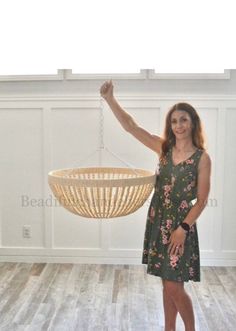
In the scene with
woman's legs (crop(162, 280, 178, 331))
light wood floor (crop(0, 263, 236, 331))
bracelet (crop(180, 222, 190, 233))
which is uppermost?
bracelet (crop(180, 222, 190, 233))

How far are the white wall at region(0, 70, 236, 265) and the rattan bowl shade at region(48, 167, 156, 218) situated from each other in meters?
1.28

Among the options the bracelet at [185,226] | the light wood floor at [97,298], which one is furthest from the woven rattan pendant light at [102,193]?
the light wood floor at [97,298]

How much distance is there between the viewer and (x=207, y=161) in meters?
1.64

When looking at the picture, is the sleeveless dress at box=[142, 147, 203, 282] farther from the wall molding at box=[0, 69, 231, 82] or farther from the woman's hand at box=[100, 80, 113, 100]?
the wall molding at box=[0, 69, 231, 82]

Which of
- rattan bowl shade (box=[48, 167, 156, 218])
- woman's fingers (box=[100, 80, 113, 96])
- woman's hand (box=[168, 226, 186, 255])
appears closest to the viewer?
rattan bowl shade (box=[48, 167, 156, 218])

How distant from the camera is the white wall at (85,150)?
2.81 m

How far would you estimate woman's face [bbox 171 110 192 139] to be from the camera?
66.5 inches

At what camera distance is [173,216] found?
5.57 ft

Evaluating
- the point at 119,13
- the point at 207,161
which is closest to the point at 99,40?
the point at 119,13

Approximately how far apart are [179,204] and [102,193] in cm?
39

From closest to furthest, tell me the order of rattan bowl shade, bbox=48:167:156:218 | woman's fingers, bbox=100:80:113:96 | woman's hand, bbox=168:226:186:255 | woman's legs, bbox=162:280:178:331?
rattan bowl shade, bbox=48:167:156:218 < woman's hand, bbox=168:226:186:255 < woman's fingers, bbox=100:80:113:96 < woman's legs, bbox=162:280:178:331

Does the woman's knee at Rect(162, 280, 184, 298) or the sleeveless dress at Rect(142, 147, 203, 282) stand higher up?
the sleeveless dress at Rect(142, 147, 203, 282)

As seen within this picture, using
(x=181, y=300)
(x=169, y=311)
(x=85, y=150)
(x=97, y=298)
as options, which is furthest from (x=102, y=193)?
(x=85, y=150)

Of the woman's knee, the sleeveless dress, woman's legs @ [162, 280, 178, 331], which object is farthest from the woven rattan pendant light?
woman's legs @ [162, 280, 178, 331]
